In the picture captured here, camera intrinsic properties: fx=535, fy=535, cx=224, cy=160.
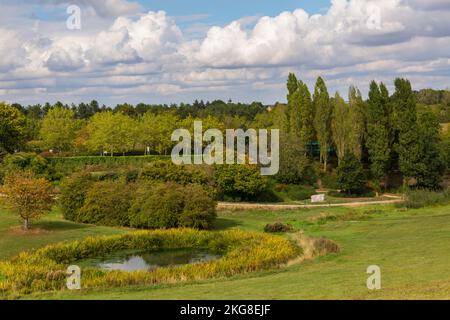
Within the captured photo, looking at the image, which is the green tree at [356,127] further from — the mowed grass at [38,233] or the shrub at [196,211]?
the mowed grass at [38,233]

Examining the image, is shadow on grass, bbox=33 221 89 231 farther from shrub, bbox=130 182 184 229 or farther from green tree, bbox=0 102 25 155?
green tree, bbox=0 102 25 155

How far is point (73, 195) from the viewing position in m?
36.5

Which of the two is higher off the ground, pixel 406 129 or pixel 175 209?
pixel 406 129

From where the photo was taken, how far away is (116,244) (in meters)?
Result: 28.4

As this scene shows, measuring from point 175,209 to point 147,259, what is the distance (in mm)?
6808

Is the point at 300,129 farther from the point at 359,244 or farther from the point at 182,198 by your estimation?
the point at 359,244

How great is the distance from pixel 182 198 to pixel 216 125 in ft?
127

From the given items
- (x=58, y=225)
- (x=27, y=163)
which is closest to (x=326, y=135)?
(x=27, y=163)

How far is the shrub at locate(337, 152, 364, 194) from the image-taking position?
48750mm

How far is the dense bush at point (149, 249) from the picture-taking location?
19.5 m

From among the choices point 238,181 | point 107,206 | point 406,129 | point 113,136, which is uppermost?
point 406,129

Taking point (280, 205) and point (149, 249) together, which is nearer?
point (149, 249)

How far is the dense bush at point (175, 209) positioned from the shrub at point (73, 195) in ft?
15.6

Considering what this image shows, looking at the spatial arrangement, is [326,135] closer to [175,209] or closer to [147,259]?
[175,209]
